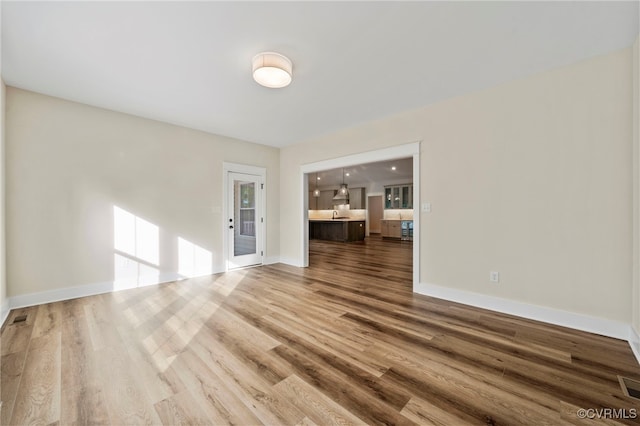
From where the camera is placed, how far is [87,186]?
3.59m

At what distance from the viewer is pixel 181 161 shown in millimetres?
4531

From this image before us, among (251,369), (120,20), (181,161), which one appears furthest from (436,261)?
(181,161)

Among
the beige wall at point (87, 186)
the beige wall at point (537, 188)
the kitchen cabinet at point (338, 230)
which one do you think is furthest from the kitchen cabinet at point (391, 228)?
the beige wall at point (87, 186)

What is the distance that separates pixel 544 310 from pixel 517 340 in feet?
2.50

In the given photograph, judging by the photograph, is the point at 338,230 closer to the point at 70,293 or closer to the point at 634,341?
the point at 70,293

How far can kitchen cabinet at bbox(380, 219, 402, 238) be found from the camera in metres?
10.7

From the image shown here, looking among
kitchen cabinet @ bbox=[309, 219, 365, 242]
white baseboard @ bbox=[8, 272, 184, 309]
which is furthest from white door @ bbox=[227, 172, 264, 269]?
kitchen cabinet @ bbox=[309, 219, 365, 242]

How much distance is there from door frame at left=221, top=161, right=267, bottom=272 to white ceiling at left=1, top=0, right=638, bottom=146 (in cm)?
179

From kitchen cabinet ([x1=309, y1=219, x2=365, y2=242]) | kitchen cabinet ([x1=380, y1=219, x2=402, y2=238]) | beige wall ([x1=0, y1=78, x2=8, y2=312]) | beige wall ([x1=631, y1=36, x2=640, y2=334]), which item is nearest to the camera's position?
beige wall ([x1=631, y1=36, x2=640, y2=334])

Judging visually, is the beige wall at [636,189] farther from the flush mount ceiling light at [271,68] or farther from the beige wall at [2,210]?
the beige wall at [2,210]

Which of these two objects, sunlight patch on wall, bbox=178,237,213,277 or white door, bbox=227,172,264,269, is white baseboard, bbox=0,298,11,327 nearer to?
sunlight patch on wall, bbox=178,237,213,277

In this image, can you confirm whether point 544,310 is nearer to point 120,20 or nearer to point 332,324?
point 332,324

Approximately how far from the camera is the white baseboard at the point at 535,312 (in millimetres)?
2428

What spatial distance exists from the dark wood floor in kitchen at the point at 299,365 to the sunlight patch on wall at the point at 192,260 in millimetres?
1194
